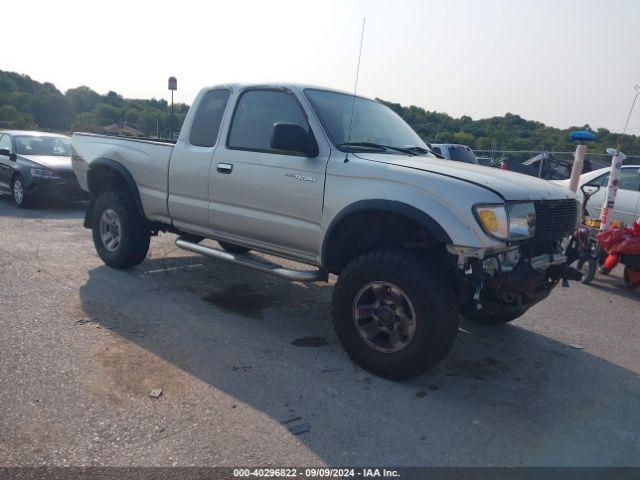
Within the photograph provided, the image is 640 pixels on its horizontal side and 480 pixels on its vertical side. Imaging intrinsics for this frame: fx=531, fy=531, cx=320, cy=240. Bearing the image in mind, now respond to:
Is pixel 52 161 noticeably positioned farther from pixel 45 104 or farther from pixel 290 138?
pixel 45 104

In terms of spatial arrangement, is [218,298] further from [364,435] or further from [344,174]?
[364,435]

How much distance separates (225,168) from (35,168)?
7306mm

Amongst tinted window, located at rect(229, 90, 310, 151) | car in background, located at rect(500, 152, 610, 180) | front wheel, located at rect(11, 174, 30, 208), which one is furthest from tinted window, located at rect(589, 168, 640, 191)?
front wheel, located at rect(11, 174, 30, 208)

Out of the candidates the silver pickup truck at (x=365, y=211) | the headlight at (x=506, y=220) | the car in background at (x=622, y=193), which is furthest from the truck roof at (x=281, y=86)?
the car in background at (x=622, y=193)

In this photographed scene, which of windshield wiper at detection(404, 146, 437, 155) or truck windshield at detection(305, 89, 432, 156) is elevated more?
truck windshield at detection(305, 89, 432, 156)

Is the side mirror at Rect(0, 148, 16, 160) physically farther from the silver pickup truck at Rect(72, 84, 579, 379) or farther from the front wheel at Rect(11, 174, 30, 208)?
the silver pickup truck at Rect(72, 84, 579, 379)

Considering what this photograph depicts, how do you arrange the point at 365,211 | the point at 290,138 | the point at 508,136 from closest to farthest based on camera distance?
the point at 365,211 → the point at 290,138 → the point at 508,136

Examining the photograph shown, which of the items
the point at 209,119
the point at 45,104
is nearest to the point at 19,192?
the point at 209,119

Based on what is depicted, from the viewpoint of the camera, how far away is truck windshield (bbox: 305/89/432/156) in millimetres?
4328

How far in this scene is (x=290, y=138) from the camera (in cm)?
401

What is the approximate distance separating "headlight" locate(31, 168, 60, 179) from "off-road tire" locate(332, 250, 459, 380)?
8496 mm

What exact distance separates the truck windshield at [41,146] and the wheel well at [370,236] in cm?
946

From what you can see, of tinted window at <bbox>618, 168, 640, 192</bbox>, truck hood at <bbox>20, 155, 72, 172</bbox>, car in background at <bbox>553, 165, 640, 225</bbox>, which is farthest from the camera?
truck hood at <bbox>20, 155, 72, 172</bbox>

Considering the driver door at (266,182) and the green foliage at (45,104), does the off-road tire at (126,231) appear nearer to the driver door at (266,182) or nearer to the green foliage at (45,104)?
the driver door at (266,182)
